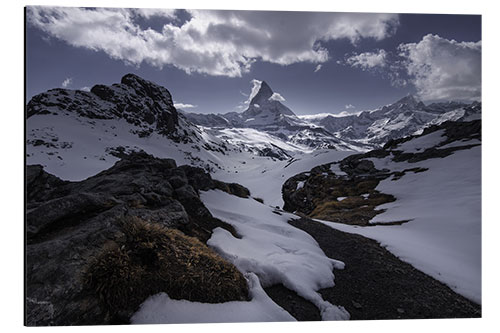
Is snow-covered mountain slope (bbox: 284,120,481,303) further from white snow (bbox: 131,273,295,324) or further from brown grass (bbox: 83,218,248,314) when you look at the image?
brown grass (bbox: 83,218,248,314)

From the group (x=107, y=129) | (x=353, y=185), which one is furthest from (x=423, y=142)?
(x=107, y=129)

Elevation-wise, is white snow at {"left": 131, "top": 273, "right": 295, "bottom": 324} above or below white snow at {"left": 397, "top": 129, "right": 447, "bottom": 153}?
below

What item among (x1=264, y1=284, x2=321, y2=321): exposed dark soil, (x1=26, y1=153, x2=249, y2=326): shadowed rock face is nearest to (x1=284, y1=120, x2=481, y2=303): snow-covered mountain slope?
(x1=264, y1=284, x2=321, y2=321): exposed dark soil

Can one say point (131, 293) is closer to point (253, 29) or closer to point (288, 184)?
point (253, 29)

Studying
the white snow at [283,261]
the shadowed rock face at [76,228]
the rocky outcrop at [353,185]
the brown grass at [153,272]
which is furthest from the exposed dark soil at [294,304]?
the rocky outcrop at [353,185]

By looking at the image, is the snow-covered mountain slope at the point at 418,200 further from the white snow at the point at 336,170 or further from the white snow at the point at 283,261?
the white snow at the point at 283,261

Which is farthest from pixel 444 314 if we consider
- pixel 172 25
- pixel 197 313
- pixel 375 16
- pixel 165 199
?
pixel 172 25

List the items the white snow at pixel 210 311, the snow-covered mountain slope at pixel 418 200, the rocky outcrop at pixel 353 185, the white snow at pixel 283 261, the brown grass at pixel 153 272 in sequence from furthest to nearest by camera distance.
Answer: the rocky outcrop at pixel 353 185
the snow-covered mountain slope at pixel 418 200
the white snow at pixel 283 261
the white snow at pixel 210 311
the brown grass at pixel 153 272
